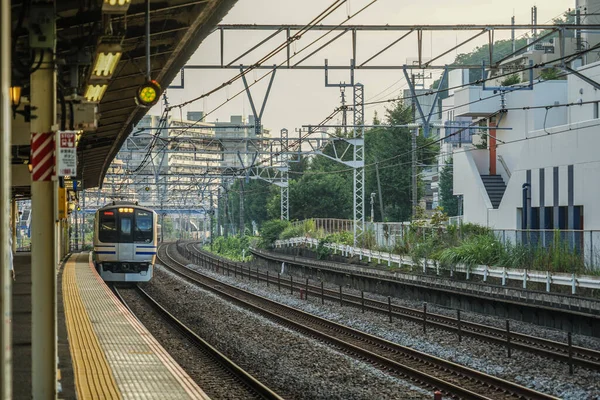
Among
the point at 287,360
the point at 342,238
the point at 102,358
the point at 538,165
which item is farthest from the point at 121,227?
the point at 102,358

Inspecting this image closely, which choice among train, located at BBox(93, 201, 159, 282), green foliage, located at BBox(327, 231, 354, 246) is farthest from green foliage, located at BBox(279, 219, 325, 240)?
train, located at BBox(93, 201, 159, 282)

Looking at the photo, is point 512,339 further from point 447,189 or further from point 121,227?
point 447,189

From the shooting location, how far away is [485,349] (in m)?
16.3

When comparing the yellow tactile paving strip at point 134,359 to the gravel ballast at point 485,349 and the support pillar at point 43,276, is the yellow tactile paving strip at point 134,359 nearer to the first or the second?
the support pillar at point 43,276

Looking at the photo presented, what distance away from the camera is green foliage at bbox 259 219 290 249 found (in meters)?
58.5

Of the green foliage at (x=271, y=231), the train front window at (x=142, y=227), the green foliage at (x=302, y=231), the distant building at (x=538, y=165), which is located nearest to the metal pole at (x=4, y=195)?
the distant building at (x=538, y=165)

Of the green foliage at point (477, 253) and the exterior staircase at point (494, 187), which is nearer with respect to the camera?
the green foliage at point (477, 253)

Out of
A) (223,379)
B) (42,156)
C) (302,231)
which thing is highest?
(42,156)

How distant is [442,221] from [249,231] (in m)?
48.8

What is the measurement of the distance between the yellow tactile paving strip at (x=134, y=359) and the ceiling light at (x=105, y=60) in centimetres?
366

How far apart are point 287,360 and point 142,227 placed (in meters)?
16.9

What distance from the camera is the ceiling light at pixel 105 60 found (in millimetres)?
A: 9109

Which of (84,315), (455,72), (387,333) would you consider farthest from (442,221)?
(455,72)

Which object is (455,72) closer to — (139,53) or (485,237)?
(485,237)
